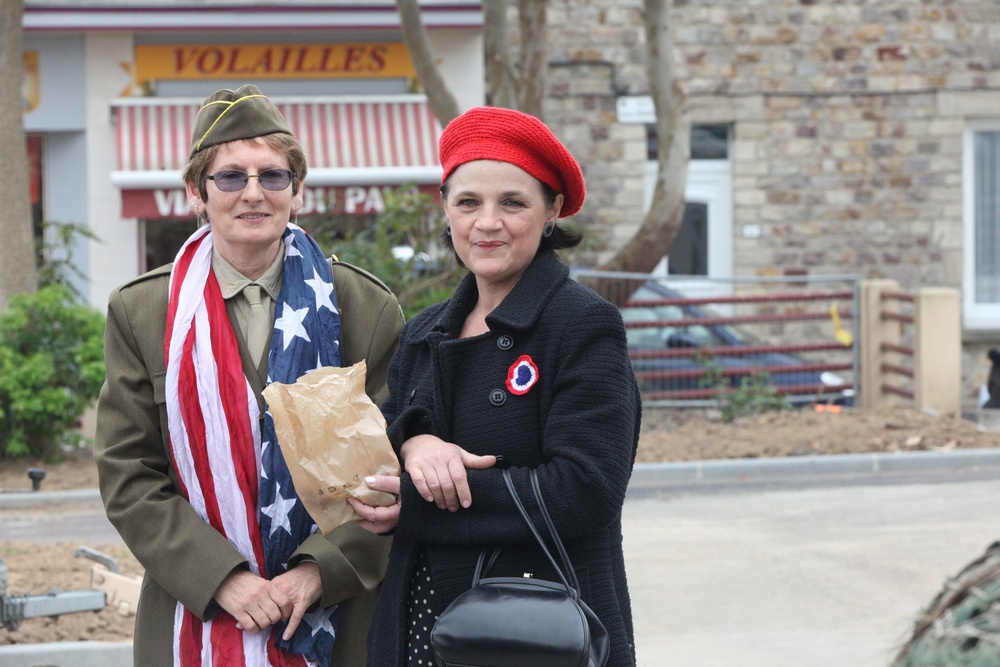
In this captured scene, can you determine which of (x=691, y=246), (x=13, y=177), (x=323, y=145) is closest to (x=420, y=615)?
(x=13, y=177)

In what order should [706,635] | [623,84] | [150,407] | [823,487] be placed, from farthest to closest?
[623,84]
[823,487]
[706,635]
[150,407]

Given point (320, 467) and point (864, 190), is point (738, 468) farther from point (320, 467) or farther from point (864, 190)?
point (320, 467)

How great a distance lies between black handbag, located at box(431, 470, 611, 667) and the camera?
226cm

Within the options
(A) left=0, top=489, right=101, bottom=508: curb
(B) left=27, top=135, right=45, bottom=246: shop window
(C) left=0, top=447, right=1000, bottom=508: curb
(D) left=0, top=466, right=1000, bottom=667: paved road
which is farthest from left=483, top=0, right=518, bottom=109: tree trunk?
(B) left=27, top=135, right=45, bottom=246: shop window

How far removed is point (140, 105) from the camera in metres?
16.8

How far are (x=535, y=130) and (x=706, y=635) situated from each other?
4.35m

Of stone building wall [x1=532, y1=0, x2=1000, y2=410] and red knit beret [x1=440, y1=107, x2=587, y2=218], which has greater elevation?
stone building wall [x1=532, y1=0, x2=1000, y2=410]

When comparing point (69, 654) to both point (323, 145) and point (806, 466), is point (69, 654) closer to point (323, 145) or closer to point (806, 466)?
point (806, 466)

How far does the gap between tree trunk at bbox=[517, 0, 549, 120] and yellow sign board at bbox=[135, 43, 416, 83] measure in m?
4.55

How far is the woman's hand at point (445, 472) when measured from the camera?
243cm

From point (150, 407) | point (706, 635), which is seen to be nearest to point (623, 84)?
point (706, 635)

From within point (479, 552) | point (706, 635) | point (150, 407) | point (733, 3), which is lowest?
point (706, 635)

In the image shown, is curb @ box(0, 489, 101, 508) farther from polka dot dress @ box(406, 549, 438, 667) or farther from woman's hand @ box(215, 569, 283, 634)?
polka dot dress @ box(406, 549, 438, 667)

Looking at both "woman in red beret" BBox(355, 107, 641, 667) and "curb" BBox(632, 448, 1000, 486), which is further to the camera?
"curb" BBox(632, 448, 1000, 486)
